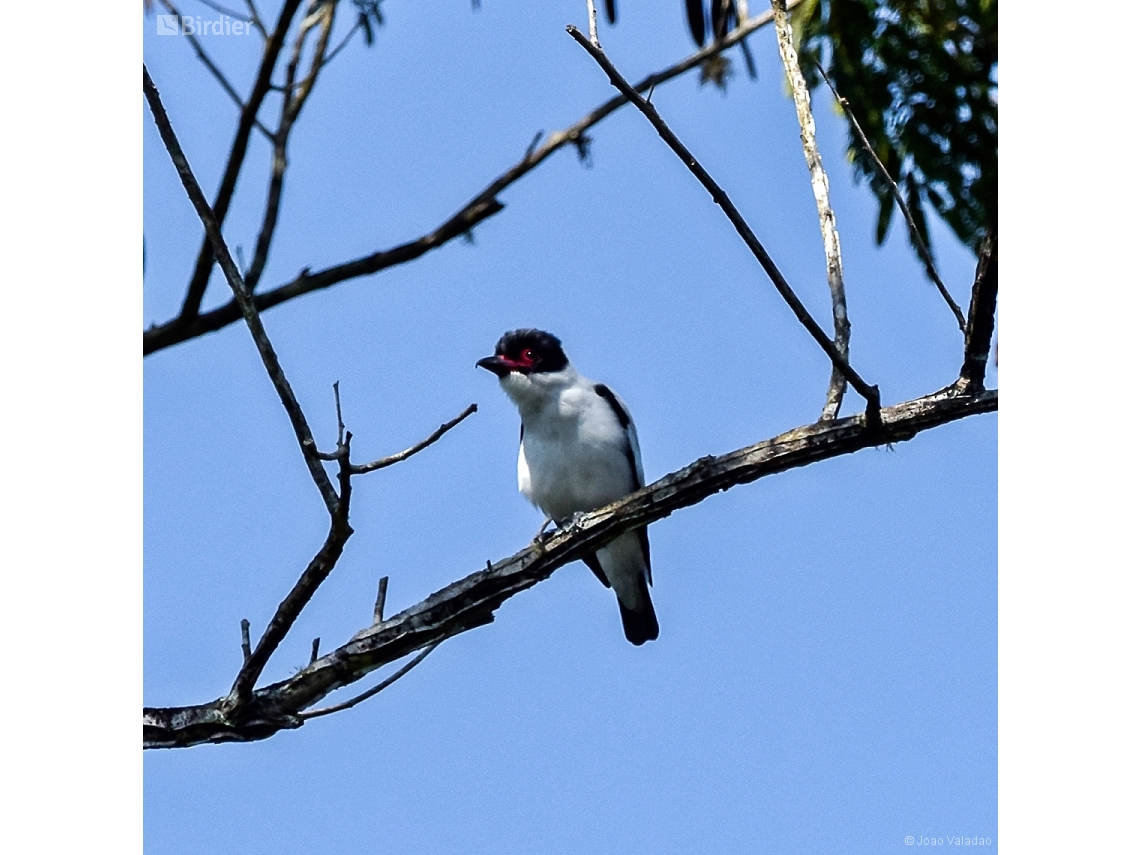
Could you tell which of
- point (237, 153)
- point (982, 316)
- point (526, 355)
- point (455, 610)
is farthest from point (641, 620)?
point (982, 316)

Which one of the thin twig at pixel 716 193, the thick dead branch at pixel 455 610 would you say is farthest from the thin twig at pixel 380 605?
the thin twig at pixel 716 193

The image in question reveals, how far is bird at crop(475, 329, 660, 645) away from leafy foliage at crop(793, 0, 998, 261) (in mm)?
1935

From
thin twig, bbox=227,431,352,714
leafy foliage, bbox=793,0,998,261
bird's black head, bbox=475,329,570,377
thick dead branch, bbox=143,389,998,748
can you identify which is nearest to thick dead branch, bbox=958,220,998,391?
thick dead branch, bbox=143,389,998,748

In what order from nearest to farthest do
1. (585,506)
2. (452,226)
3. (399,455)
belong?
(399,455) → (452,226) → (585,506)

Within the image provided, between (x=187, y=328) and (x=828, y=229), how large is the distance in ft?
6.90

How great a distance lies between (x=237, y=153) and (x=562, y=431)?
1.95 m

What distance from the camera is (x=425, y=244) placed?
482cm

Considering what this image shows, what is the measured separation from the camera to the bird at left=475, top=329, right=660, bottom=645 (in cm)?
585
